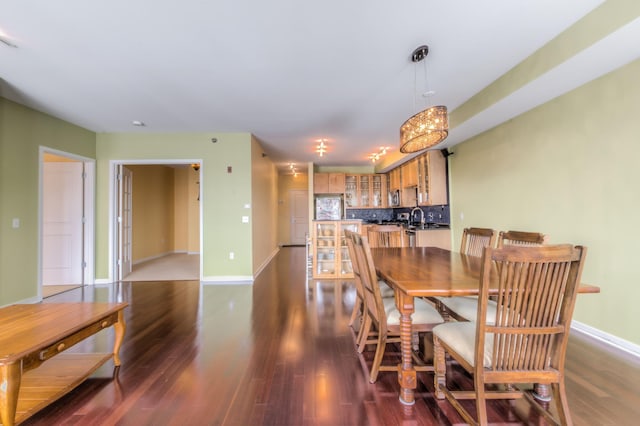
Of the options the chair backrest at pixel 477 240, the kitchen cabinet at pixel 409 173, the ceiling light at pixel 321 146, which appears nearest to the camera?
the chair backrest at pixel 477 240

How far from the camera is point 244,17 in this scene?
1907 mm

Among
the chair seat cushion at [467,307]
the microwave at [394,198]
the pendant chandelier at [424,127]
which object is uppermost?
the pendant chandelier at [424,127]

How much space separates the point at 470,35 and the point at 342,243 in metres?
3.26

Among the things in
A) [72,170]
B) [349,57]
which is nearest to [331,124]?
[349,57]

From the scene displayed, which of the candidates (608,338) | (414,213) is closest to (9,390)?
(608,338)

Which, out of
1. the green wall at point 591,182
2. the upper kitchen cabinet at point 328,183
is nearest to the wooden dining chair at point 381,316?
the green wall at point 591,182

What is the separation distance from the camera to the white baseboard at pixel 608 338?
204 centimetres

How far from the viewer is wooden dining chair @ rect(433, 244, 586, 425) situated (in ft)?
3.60

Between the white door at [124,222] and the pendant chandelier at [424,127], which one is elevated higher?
the pendant chandelier at [424,127]

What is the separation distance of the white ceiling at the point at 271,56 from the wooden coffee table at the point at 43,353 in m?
2.14

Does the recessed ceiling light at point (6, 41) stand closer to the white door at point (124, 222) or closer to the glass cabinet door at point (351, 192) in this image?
the white door at point (124, 222)

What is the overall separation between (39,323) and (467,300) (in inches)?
117

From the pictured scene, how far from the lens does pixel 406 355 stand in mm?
1547

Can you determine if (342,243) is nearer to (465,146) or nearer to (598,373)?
(465,146)
